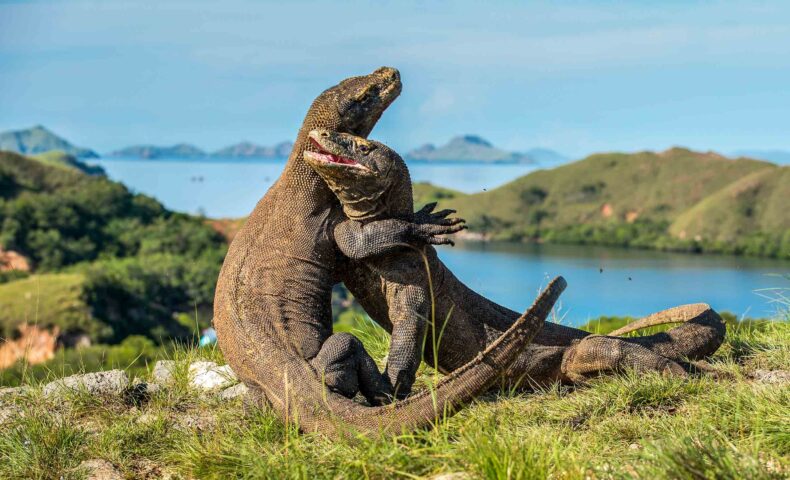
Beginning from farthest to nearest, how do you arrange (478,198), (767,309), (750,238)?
(478,198) → (750,238) → (767,309)

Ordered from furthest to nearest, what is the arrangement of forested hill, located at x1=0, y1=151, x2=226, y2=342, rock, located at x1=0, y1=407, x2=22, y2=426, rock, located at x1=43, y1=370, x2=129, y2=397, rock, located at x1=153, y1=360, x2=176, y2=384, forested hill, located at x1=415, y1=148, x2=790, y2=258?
forested hill, located at x1=415, y1=148, x2=790, y2=258, forested hill, located at x1=0, y1=151, x2=226, y2=342, rock, located at x1=153, y1=360, x2=176, y2=384, rock, located at x1=43, y1=370, x2=129, y2=397, rock, located at x1=0, y1=407, x2=22, y2=426

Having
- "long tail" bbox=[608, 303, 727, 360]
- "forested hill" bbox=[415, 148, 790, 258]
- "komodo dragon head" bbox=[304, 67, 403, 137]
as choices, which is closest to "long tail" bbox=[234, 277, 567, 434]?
"long tail" bbox=[608, 303, 727, 360]

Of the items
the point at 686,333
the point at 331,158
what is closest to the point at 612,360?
the point at 686,333

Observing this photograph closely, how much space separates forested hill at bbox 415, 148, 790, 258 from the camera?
114 metres

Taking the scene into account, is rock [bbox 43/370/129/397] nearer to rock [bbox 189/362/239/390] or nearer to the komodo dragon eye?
rock [bbox 189/362/239/390]

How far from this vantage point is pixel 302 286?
7.47m

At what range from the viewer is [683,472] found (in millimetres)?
5207

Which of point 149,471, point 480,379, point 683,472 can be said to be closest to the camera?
point 683,472

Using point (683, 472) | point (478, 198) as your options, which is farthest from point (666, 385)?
point (478, 198)

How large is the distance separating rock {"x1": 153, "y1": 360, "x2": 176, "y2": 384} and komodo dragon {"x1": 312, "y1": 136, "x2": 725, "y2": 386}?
303 cm

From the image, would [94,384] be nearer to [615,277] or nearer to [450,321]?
[450,321]

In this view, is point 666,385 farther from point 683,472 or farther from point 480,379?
point 683,472

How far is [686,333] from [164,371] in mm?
5610

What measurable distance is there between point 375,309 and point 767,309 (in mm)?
5486
